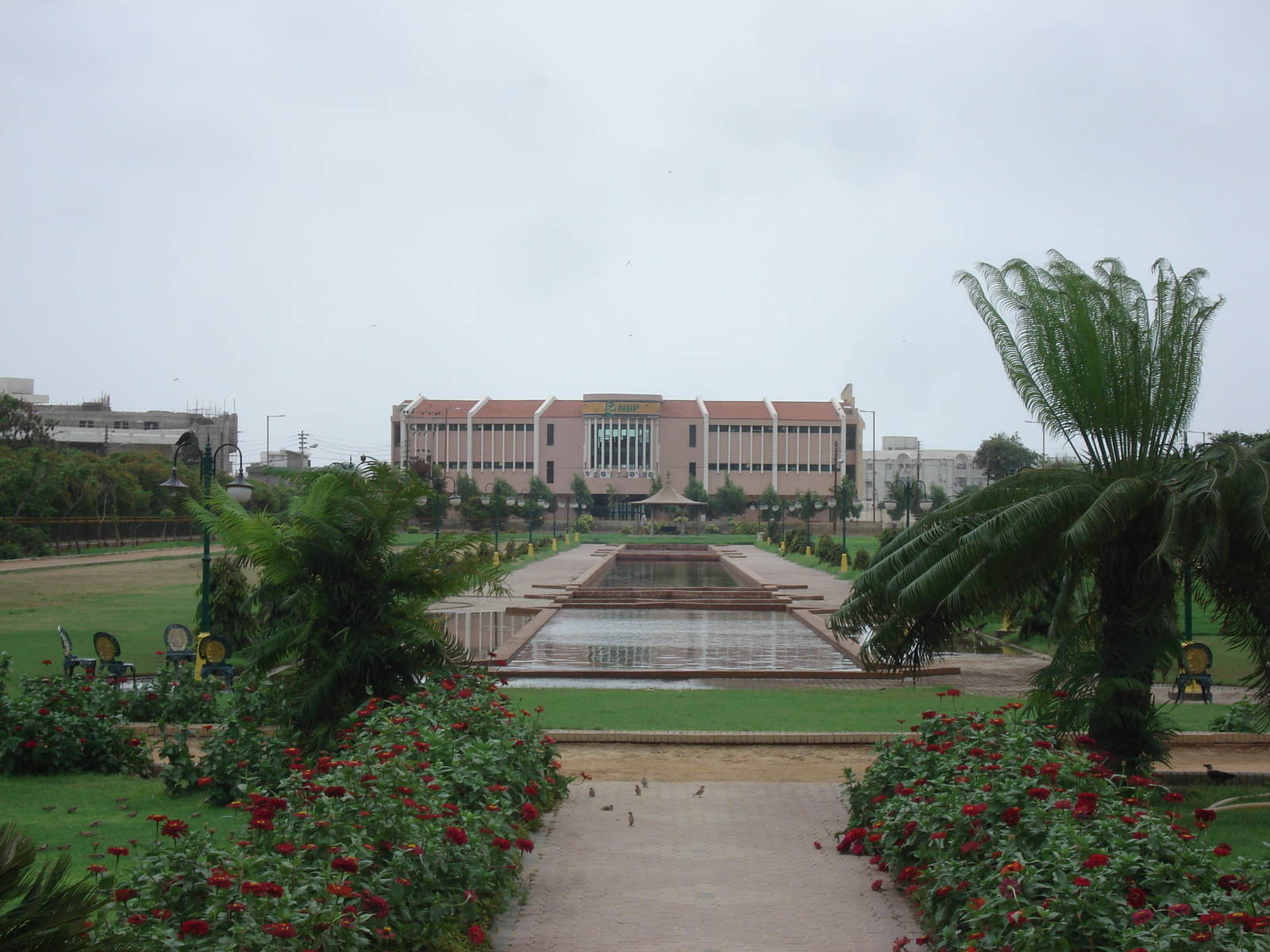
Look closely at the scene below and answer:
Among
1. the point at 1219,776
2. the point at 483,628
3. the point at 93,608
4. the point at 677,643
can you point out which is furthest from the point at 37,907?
the point at 93,608

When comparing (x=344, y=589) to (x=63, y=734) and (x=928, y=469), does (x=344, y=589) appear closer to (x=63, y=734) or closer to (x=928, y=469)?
(x=63, y=734)

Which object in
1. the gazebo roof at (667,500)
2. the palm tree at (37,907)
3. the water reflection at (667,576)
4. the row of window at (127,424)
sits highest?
the row of window at (127,424)

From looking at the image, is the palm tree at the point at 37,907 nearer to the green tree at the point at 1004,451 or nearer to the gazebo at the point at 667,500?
the gazebo at the point at 667,500

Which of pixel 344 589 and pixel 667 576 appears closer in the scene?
pixel 344 589

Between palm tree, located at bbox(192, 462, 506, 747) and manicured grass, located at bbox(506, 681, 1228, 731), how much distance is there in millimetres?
2821

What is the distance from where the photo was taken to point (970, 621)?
7.73m

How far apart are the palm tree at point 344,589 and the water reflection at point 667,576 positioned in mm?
20878

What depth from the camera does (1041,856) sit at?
4.11 m

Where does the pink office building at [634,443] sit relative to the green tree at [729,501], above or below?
above

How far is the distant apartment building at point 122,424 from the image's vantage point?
82062 millimetres

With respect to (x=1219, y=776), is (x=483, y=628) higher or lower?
lower

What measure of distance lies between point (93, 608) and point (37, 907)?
21.7 meters

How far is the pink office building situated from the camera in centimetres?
8488

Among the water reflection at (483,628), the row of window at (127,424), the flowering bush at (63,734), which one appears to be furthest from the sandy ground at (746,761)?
the row of window at (127,424)
